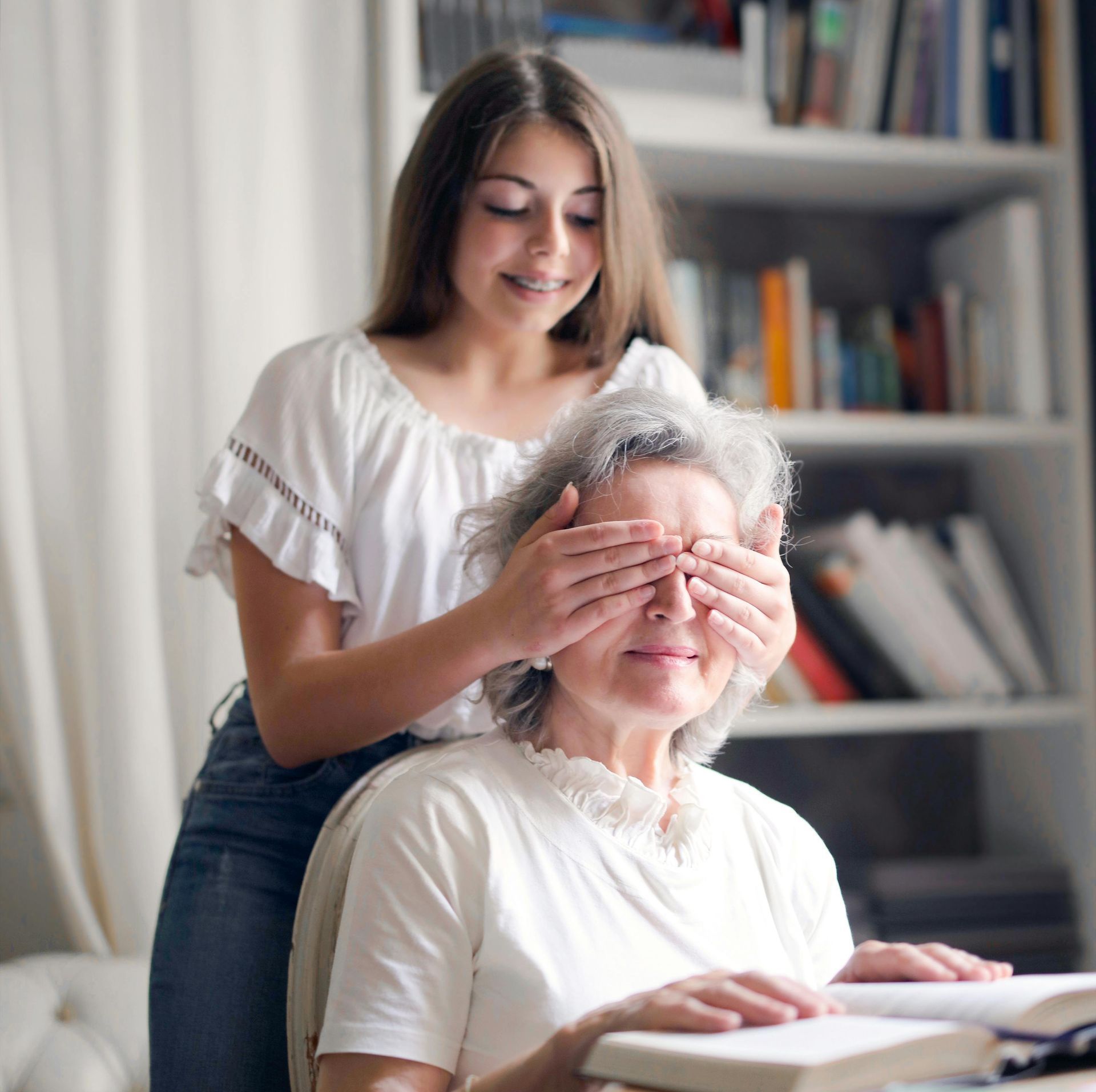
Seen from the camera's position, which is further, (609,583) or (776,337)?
(776,337)

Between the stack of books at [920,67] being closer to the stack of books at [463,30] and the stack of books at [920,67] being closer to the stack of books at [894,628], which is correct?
the stack of books at [463,30]

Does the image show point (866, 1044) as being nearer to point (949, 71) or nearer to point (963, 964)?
point (963, 964)

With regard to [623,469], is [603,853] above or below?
below

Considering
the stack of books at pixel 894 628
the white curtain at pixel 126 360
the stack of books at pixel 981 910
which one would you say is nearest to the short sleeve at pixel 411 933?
the white curtain at pixel 126 360

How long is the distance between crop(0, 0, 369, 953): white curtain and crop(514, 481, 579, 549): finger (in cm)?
101

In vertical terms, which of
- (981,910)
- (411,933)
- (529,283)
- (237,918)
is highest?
(529,283)

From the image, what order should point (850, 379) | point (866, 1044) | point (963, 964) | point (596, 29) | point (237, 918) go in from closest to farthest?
point (866, 1044), point (963, 964), point (237, 918), point (596, 29), point (850, 379)

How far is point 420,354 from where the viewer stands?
1.37m

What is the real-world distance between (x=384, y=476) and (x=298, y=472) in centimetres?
9

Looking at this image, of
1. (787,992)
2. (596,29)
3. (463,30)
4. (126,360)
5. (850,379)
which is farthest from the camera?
(850,379)

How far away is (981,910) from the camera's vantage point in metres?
2.11

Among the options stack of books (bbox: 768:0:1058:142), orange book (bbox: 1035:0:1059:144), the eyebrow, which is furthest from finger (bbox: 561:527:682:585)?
orange book (bbox: 1035:0:1059:144)

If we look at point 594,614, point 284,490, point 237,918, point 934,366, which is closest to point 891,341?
point 934,366

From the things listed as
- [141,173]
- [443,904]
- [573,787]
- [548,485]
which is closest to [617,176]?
[548,485]
